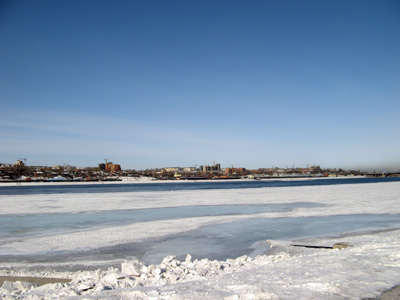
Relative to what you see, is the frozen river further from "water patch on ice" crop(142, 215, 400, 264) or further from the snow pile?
the snow pile

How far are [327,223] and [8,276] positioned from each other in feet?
36.7

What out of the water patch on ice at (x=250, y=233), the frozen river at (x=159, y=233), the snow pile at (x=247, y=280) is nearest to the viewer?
the snow pile at (x=247, y=280)

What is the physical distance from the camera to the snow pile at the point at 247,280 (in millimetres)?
4316

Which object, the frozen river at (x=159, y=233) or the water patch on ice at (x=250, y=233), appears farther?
the water patch on ice at (x=250, y=233)

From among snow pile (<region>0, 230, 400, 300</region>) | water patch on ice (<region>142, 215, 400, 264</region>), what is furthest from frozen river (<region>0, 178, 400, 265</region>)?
snow pile (<region>0, 230, 400, 300</region>)

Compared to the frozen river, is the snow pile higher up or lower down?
higher up

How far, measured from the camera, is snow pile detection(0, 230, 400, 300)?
432cm

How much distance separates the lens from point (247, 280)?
500cm

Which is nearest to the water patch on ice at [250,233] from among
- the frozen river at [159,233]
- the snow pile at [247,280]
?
the frozen river at [159,233]

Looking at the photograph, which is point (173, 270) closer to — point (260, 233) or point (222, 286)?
point (222, 286)

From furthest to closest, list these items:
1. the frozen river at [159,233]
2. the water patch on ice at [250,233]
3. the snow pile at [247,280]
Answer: the water patch on ice at [250,233]
the frozen river at [159,233]
the snow pile at [247,280]

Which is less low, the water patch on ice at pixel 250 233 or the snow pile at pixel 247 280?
the snow pile at pixel 247 280

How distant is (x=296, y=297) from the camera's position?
405 cm

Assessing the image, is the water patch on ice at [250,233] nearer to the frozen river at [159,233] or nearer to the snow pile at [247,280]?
the frozen river at [159,233]
